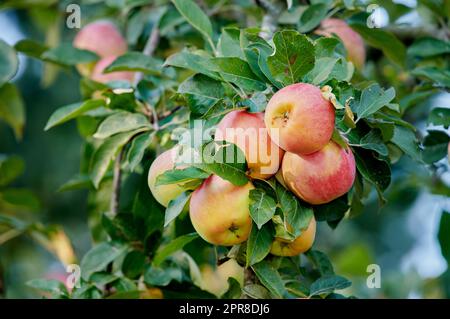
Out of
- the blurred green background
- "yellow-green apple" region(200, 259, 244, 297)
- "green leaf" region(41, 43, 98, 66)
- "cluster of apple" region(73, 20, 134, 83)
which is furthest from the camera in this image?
the blurred green background

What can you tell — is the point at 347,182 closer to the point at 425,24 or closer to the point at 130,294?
the point at 130,294

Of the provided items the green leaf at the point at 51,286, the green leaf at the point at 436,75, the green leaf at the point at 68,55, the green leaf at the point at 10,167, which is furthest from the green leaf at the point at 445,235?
the green leaf at the point at 10,167

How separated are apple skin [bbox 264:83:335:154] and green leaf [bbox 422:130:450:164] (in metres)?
0.41

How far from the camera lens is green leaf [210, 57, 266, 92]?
3.51 ft

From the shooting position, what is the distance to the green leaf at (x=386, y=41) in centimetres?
148

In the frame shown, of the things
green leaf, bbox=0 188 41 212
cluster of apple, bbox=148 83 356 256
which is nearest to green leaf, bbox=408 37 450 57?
cluster of apple, bbox=148 83 356 256

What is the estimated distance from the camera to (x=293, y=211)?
1044 millimetres

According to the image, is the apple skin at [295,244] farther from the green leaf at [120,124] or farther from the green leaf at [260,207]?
the green leaf at [120,124]

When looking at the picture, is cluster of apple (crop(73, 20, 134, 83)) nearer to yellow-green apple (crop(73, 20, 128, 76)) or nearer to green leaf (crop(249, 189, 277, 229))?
yellow-green apple (crop(73, 20, 128, 76))

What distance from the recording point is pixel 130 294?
127 cm

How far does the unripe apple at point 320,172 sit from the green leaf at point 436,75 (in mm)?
374

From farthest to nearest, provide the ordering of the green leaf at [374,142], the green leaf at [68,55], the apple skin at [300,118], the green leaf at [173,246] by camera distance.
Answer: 1. the green leaf at [68,55]
2. the green leaf at [173,246]
3. the green leaf at [374,142]
4. the apple skin at [300,118]

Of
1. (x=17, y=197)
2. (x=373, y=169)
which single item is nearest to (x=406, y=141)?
(x=373, y=169)
